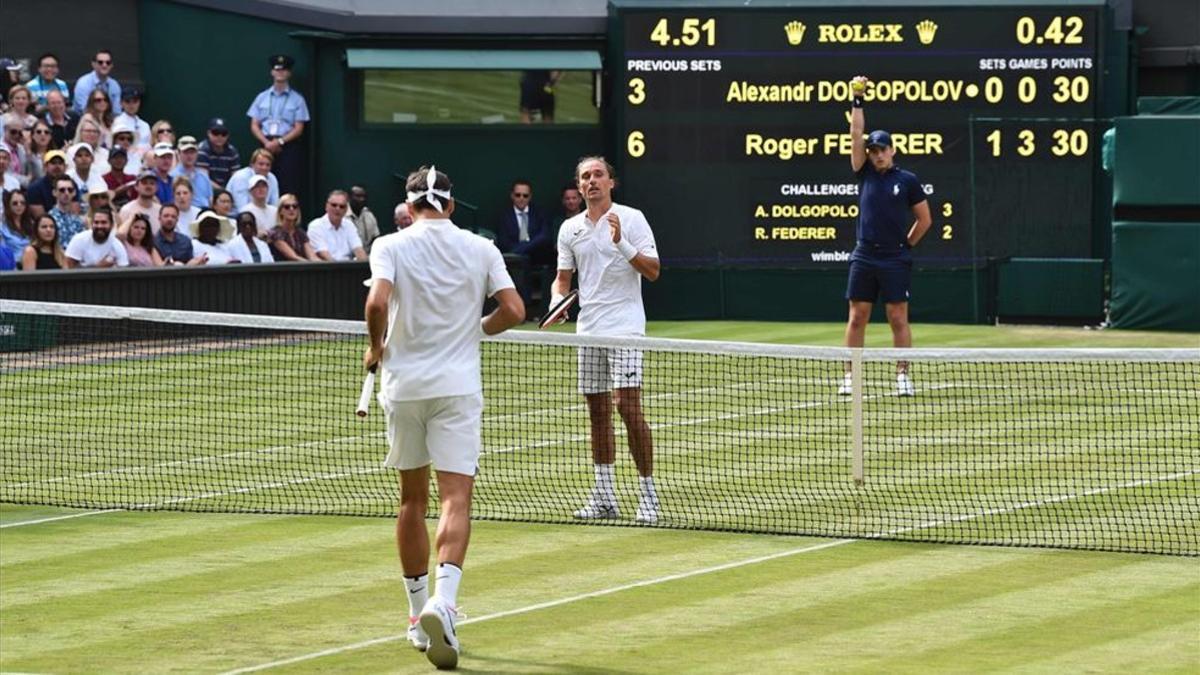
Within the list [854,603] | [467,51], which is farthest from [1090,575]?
[467,51]

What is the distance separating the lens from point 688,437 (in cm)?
1631

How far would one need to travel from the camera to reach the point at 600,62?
2722 cm

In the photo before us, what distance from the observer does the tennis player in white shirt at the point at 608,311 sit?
1263 cm

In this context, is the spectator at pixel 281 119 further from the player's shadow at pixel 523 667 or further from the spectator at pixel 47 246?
the player's shadow at pixel 523 667

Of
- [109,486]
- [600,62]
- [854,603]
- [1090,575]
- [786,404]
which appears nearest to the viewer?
[854,603]

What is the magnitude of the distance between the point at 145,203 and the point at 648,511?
12419mm

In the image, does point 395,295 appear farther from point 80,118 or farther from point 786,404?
point 80,118

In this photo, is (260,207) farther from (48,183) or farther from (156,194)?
(48,183)

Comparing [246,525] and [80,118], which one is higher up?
[80,118]

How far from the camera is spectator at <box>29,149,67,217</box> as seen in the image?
77.7 ft

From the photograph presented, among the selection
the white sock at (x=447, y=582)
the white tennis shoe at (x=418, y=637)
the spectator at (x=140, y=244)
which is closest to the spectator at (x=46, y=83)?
the spectator at (x=140, y=244)

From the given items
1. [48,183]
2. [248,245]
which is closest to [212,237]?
[248,245]

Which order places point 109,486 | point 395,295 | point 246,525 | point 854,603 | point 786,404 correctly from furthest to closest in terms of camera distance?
point 786,404 → point 109,486 → point 246,525 → point 854,603 → point 395,295

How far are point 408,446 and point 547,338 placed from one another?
3.79 m
